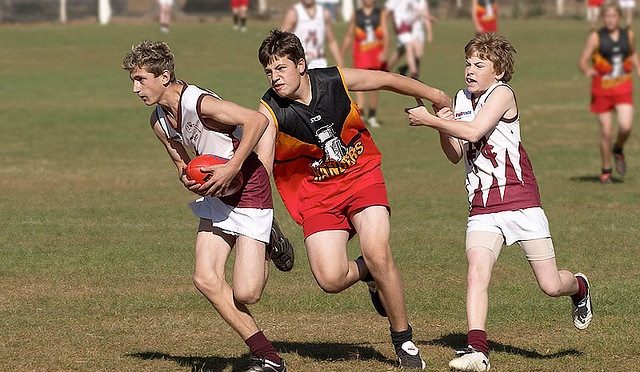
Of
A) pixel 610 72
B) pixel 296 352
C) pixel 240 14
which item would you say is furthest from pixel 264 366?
pixel 240 14

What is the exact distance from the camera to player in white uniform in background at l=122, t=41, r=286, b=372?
7.74 m

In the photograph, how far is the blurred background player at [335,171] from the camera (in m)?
8.18

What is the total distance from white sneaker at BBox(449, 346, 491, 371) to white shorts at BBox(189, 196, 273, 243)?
4.47ft

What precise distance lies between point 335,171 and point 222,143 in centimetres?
85

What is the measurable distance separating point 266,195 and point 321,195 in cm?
55

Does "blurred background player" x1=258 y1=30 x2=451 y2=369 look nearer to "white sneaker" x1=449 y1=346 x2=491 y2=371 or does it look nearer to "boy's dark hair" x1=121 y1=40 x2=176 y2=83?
"white sneaker" x1=449 y1=346 x2=491 y2=371

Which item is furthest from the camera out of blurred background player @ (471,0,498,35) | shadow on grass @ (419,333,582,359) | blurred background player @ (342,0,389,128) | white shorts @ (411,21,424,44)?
blurred background player @ (471,0,498,35)

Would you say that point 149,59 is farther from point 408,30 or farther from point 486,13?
point 486,13

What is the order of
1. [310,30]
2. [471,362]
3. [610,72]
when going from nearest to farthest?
[471,362]
[610,72]
[310,30]

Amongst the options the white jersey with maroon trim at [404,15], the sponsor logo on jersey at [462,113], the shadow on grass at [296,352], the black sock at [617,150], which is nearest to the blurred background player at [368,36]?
the white jersey with maroon trim at [404,15]

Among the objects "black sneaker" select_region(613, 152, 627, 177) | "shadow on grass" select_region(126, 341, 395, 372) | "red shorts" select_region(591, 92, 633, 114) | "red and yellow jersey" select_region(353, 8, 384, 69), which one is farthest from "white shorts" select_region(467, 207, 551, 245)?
"red and yellow jersey" select_region(353, 8, 384, 69)

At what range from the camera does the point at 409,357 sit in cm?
816

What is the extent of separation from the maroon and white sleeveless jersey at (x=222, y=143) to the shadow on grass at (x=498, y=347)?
1.79 metres

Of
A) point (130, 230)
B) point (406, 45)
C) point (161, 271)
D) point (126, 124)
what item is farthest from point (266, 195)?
point (406, 45)
